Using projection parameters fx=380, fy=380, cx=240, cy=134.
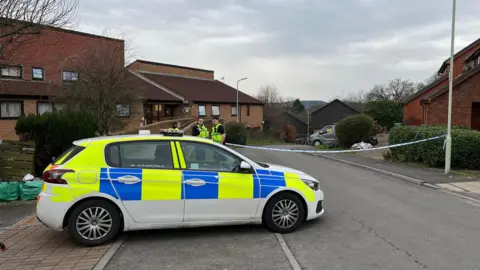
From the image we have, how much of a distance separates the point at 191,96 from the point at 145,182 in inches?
1292

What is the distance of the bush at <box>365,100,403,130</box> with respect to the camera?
44.4 metres

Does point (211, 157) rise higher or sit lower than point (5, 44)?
lower

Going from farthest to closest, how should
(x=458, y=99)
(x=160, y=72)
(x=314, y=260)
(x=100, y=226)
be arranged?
(x=160, y=72) → (x=458, y=99) → (x=100, y=226) → (x=314, y=260)

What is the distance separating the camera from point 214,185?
5371mm

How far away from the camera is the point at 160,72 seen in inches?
1602

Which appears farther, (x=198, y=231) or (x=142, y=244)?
(x=198, y=231)

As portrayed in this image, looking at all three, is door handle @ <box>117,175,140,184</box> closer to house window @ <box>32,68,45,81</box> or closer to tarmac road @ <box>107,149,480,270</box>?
tarmac road @ <box>107,149,480,270</box>

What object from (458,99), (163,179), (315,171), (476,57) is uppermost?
(476,57)

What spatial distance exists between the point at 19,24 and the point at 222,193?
572 centimetres

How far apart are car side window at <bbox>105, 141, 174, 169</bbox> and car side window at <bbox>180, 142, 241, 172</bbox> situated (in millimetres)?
259

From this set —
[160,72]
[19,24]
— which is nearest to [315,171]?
[19,24]

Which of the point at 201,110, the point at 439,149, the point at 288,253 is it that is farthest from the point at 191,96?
the point at 288,253

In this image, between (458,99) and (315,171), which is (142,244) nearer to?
(315,171)

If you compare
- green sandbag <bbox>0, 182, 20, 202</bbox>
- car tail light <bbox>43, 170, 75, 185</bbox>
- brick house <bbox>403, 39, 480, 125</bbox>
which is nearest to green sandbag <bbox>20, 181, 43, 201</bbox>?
green sandbag <bbox>0, 182, 20, 202</bbox>
